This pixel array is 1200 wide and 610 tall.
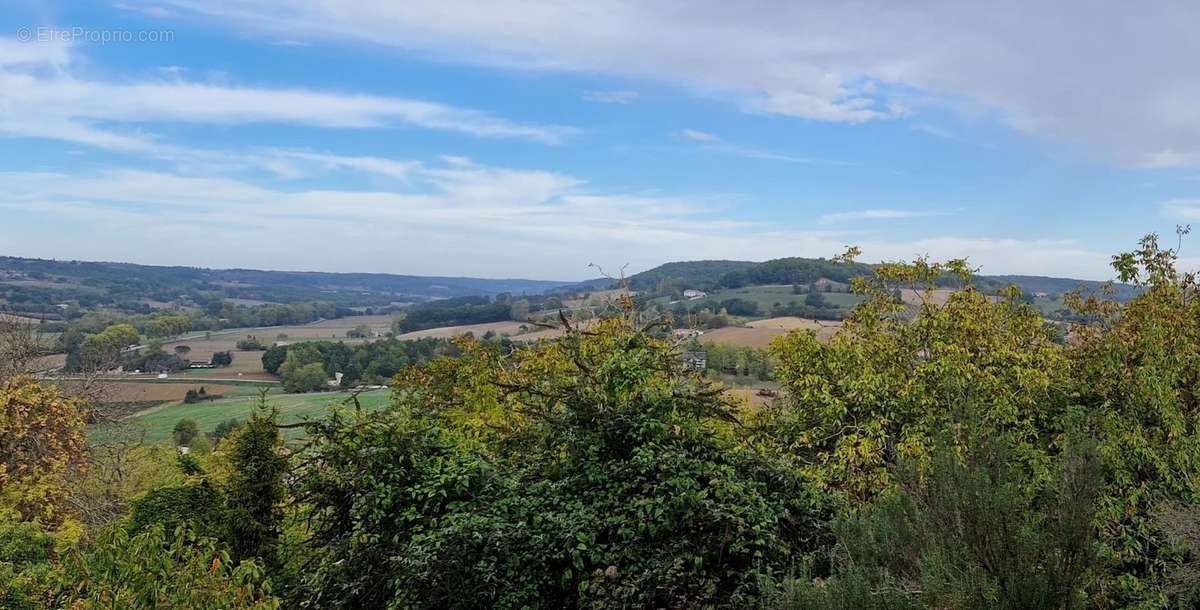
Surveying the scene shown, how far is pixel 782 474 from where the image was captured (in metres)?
8.69

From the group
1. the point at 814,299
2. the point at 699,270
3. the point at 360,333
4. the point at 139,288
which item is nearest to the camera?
the point at 814,299

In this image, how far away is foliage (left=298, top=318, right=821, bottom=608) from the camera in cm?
752

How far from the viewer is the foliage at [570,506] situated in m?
7.52

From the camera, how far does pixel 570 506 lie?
8281mm

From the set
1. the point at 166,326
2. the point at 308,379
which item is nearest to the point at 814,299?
the point at 308,379

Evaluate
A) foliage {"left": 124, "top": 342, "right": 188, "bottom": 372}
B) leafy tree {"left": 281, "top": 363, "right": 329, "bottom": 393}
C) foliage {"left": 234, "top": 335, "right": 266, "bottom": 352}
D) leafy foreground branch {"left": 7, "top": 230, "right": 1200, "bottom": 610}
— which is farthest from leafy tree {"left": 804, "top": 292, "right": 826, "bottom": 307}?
foliage {"left": 124, "top": 342, "right": 188, "bottom": 372}

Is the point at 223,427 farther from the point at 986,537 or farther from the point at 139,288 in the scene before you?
the point at 139,288

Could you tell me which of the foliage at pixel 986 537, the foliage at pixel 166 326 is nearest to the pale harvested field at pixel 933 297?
the foliage at pixel 986 537

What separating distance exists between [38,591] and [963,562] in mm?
9154

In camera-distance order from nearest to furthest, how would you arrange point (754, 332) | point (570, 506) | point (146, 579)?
point (146, 579) < point (570, 506) < point (754, 332)

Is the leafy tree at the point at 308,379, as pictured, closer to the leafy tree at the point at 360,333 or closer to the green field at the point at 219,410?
the green field at the point at 219,410

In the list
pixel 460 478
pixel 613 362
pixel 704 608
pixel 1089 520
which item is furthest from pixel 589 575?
pixel 1089 520

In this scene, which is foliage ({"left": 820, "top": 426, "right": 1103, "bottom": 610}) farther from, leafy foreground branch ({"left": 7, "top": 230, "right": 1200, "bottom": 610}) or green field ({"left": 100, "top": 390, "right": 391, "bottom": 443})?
green field ({"left": 100, "top": 390, "right": 391, "bottom": 443})

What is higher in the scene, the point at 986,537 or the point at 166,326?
the point at 986,537
